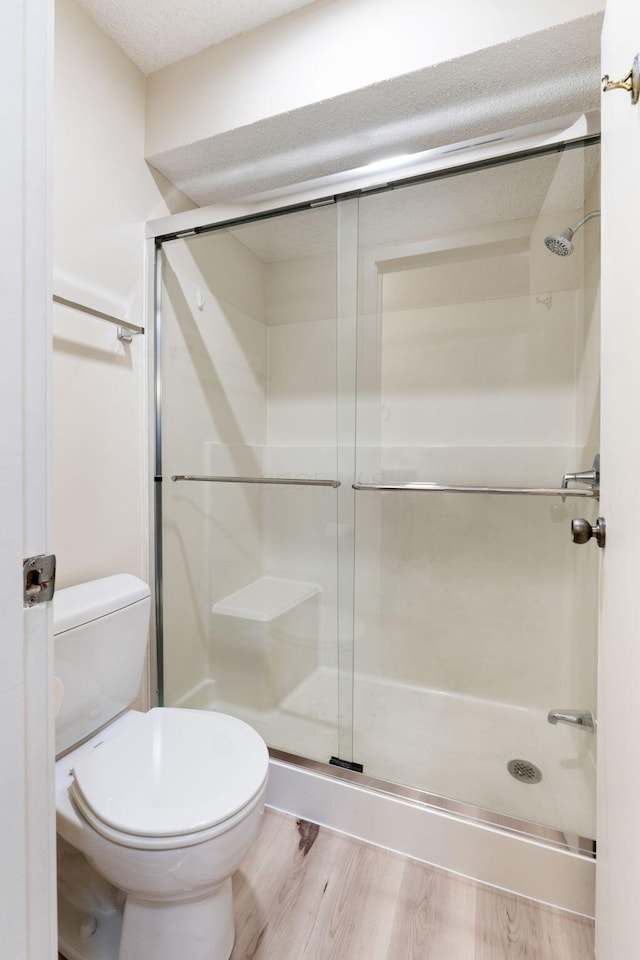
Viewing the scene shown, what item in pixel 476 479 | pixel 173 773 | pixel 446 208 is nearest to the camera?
pixel 173 773

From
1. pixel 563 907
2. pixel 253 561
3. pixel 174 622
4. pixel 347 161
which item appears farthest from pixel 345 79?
pixel 563 907

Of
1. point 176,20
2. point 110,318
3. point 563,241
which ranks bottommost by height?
point 110,318

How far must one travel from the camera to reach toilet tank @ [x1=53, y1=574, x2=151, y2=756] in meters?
1.08

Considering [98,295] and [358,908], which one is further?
[98,295]

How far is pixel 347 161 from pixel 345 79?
0.29m

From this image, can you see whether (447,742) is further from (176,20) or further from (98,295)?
(176,20)

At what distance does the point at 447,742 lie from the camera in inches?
63.4

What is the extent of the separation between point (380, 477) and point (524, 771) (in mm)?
1085

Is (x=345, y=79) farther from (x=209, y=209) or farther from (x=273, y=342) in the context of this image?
(x=273, y=342)

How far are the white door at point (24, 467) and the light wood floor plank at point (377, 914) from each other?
70cm

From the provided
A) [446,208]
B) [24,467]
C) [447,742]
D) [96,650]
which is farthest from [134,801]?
[446,208]

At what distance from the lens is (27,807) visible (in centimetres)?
55

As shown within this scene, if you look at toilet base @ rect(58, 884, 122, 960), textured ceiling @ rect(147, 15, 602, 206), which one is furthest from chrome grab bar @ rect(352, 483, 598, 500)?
toilet base @ rect(58, 884, 122, 960)

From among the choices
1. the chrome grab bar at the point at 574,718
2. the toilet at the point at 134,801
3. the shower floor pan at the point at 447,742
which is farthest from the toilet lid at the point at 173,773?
the chrome grab bar at the point at 574,718
